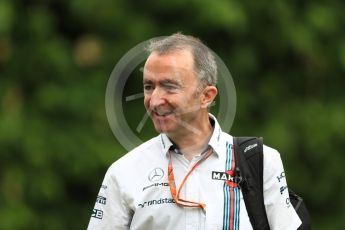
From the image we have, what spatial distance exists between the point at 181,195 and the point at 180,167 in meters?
0.17

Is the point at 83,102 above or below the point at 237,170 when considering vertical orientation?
above

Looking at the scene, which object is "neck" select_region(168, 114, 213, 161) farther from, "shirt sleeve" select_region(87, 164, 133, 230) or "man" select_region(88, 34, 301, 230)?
"shirt sleeve" select_region(87, 164, 133, 230)

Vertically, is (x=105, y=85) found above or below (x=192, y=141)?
above

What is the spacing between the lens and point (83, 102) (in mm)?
14273

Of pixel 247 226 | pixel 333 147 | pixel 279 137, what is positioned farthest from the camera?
pixel 333 147

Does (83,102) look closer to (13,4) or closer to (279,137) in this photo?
(13,4)

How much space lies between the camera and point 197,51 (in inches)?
223

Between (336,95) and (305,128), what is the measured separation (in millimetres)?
810

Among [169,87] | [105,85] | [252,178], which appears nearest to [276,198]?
[252,178]

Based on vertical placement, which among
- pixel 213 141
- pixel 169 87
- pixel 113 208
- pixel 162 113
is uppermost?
pixel 169 87

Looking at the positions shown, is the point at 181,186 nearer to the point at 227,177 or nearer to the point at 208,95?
the point at 227,177

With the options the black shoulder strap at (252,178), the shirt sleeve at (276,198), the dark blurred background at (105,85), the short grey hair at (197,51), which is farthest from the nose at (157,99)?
the dark blurred background at (105,85)

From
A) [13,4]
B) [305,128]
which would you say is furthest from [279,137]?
[13,4]

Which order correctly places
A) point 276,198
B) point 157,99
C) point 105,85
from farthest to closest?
1. point 105,85
2. point 276,198
3. point 157,99
